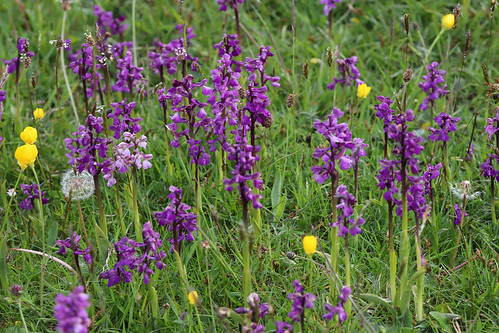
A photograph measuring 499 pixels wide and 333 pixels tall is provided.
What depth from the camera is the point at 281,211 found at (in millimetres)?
3361

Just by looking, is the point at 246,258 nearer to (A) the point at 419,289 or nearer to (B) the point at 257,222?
(B) the point at 257,222

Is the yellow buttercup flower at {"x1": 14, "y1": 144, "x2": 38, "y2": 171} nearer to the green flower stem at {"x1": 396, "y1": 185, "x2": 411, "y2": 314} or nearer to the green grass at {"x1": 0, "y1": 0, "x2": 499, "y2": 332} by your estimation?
the green grass at {"x1": 0, "y1": 0, "x2": 499, "y2": 332}

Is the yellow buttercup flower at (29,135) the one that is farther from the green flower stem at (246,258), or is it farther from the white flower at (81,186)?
the green flower stem at (246,258)

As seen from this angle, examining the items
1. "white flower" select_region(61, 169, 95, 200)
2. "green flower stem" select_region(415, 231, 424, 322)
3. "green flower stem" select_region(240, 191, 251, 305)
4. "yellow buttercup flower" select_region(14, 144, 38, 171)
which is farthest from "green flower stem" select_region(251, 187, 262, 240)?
"yellow buttercup flower" select_region(14, 144, 38, 171)

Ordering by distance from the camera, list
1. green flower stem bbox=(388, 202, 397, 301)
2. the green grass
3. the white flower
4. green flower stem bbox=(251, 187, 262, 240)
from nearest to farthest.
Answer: green flower stem bbox=(388, 202, 397, 301) < the green grass < green flower stem bbox=(251, 187, 262, 240) < the white flower

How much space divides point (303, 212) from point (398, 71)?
1.99 m

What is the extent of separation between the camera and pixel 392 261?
266 cm

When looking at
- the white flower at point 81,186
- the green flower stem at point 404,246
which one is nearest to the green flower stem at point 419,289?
the green flower stem at point 404,246

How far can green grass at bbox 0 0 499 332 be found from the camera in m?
2.79

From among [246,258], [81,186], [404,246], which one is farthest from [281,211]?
[81,186]

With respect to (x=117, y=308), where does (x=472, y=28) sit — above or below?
above

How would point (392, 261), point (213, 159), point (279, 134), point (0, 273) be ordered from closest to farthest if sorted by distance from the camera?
point (392, 261) < point (0, 273) < point (213, 159) < point (279, 134)

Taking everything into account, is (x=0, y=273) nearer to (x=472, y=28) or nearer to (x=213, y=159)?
(x=213, y=159)

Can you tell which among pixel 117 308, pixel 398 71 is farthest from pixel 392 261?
pixel 398 71
